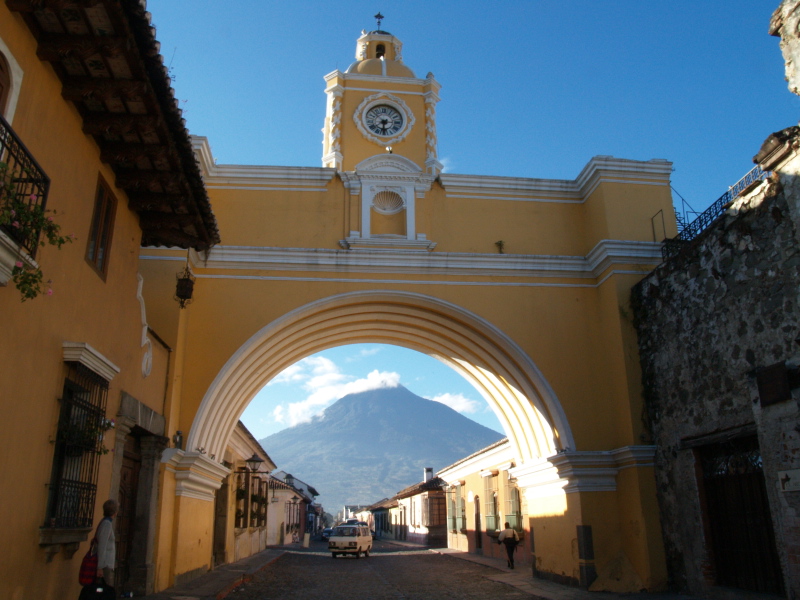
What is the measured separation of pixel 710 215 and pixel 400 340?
6.14 metres

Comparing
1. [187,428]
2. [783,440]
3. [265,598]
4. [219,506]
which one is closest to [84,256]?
[187,428]

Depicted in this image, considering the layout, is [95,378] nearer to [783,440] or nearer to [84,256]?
[84,256]

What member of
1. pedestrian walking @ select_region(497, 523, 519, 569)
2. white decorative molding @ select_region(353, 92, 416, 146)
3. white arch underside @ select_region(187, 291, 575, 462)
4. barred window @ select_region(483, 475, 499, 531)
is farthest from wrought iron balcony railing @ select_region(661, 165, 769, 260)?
barred window @ select_region(483, 475, 499, 531)

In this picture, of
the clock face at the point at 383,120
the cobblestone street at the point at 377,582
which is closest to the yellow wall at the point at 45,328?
the cobblestone street at the point at 377,582

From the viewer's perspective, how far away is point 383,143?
495 inches

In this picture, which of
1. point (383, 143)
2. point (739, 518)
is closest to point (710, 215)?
point (739, 518)

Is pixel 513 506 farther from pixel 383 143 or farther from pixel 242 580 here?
pixel 383 143

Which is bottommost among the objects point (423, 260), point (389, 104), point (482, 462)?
point (482, 462)

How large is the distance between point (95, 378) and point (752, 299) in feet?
23.0

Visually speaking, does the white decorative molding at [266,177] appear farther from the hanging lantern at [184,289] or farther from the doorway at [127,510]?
the doorway at [127,510]

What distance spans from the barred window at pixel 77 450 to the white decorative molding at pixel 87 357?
0.17ft

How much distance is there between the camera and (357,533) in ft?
69.1

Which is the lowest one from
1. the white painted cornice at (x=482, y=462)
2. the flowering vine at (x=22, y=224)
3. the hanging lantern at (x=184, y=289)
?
the white painted cornice at (x=482, y=462)

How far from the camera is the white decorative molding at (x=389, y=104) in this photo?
495 inches
